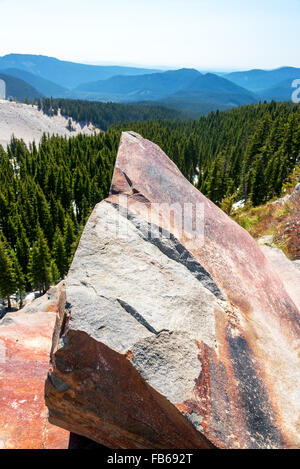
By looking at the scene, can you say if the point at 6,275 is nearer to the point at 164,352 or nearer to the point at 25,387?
the point at 25,387

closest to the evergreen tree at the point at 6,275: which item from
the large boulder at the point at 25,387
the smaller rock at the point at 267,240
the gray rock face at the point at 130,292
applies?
the large boulder at the point at 25,387

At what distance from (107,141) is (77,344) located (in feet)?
394

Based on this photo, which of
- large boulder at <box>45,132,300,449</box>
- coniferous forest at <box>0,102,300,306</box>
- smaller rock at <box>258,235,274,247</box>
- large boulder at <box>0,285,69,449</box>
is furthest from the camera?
coniferous forest at <box>0,102,300,306</box>

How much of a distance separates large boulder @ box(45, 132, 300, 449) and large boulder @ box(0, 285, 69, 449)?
3.88 ft

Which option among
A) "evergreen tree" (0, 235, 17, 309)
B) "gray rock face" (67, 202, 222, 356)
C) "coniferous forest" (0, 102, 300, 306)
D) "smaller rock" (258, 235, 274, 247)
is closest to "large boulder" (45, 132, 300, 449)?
"gray rock face" (67, 202, 222, 356)

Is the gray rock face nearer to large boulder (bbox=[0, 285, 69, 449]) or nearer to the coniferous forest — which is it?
large boulder (bbox=[0, 285, 69, 449])

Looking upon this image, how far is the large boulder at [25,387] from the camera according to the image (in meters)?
7.26

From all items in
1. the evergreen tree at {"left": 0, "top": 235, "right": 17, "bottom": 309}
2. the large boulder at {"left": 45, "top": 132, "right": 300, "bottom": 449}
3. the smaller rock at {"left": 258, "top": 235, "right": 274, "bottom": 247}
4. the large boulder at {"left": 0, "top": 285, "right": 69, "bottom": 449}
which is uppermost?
the large boulder at {"left": 45, "top": 132, "right": 300, "bottom": 449}

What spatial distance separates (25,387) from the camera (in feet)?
28.0

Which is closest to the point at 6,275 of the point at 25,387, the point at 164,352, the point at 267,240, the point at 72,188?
the point at 25,387

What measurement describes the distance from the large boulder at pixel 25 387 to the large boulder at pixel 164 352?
118cm

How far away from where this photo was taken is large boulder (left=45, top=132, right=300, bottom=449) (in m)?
5.61
